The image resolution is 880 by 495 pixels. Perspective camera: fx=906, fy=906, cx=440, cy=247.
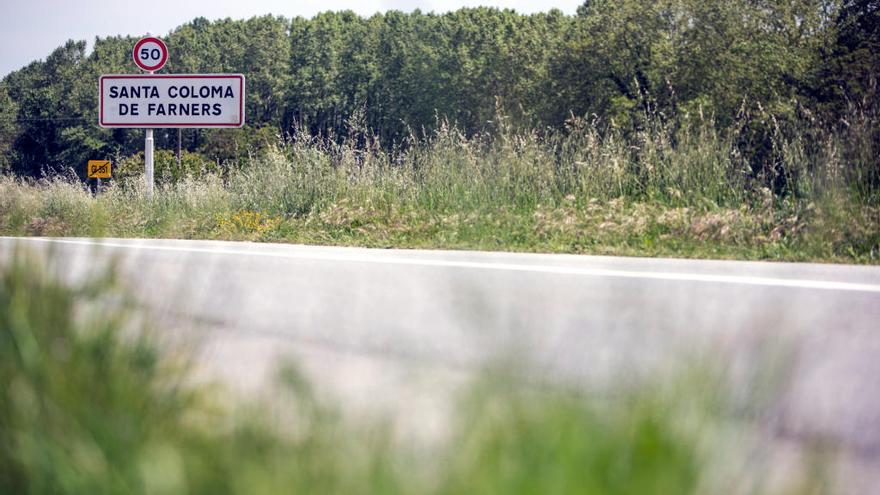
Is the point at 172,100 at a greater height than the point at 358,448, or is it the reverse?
the point at 172,100

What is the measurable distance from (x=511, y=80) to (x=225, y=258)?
52.8 m

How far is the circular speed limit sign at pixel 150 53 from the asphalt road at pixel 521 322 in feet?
24.2

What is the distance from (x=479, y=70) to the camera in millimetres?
63875

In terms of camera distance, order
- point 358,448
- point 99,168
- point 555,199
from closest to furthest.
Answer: point 358,448, point 555,199, point 99,168

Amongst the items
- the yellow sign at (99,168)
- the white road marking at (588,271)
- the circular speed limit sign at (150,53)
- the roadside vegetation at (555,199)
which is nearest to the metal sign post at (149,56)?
the circular speed limit sign at (150,53)

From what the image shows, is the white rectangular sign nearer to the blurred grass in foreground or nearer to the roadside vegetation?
the roadside vegetation

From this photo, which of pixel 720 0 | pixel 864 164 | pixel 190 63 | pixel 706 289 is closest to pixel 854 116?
pixel 864 164

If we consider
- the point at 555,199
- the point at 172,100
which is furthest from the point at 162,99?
the point at 555,199

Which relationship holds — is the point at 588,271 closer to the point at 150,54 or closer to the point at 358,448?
the point at 358,448

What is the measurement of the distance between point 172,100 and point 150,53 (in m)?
1.04

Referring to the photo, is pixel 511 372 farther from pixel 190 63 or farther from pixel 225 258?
pixel 190 63

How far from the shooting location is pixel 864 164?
10.2 metres

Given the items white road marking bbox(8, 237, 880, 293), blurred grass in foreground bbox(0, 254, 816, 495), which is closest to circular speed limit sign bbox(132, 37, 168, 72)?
white road marking bbox(8, 237, 880, 293)

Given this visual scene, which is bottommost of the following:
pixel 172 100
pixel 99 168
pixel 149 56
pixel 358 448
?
pixel 358 448
